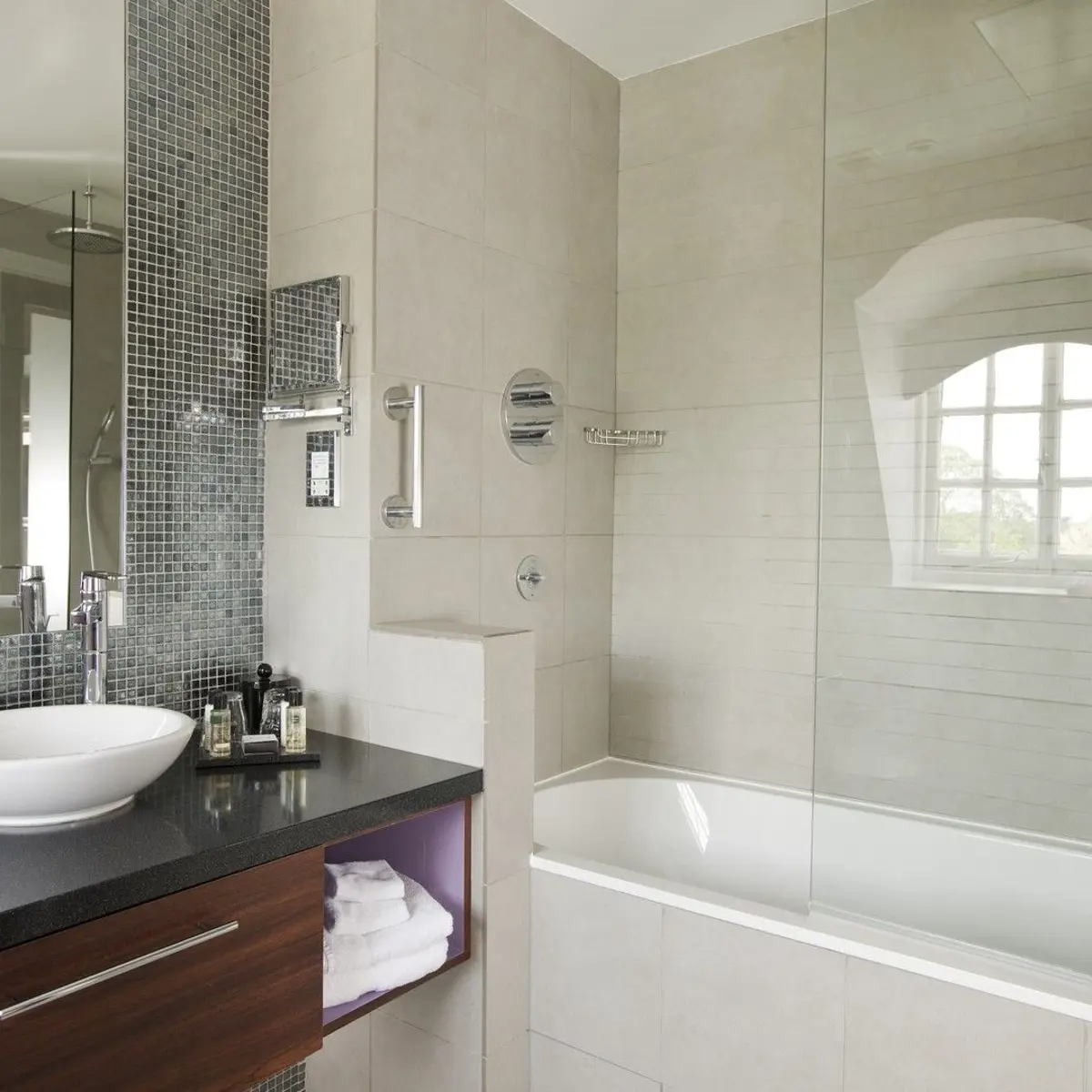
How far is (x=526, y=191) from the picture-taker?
2.63 metres

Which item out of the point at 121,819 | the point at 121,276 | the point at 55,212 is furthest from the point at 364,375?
the point at 121,819

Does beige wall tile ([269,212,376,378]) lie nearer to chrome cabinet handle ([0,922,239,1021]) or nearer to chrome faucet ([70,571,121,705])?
chrome faucet ([70,571,121,705])

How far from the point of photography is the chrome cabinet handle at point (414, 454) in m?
2.07

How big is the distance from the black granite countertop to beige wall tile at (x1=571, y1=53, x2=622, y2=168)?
1886 mm

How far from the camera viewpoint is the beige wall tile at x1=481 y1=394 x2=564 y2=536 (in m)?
2.52

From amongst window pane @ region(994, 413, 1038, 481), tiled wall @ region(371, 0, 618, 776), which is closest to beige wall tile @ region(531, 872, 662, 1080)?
tiled wall @ region(371, 0, 618, 776)

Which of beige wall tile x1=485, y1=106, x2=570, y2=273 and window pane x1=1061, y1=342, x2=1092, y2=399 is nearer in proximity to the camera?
window pane x1=1061, y1=342, x2=1092, y2=399

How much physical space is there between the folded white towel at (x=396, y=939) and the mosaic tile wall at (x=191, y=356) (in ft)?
2.45

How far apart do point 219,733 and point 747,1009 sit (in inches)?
44.4

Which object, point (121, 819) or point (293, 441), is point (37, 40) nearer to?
point (293, 441)

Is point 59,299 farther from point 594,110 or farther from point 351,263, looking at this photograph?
point 594,110

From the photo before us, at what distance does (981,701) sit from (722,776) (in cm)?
104

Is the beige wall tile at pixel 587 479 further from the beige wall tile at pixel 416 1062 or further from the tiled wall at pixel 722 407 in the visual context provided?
the beige wall tile at pixel 416 1062

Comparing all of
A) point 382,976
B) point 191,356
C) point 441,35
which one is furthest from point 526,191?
point 382,976
